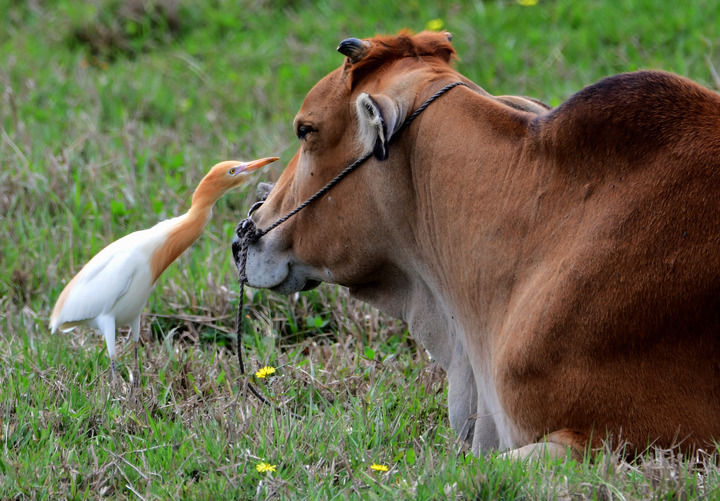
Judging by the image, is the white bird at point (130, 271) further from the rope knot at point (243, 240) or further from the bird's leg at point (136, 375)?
the rope knot at point (243, 240)

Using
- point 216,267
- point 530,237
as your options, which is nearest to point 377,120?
point 530,237

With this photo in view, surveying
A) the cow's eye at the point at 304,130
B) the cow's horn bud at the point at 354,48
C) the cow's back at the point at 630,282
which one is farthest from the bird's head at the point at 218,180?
the cow's back at the point at 630,282

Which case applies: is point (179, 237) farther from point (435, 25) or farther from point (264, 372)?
point (435, 25)

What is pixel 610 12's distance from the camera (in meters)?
8.12

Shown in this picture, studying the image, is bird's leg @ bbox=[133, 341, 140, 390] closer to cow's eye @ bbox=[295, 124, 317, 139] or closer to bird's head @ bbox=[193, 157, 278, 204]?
bird's head @ bbox=[193, 157, 278, 204]

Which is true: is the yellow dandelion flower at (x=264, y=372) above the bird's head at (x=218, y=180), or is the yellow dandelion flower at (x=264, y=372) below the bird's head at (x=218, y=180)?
below

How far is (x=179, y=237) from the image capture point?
4.59m

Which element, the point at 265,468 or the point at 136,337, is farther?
the point at 136,337

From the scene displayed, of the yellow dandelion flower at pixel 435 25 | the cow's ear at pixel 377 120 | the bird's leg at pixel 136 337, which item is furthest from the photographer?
the yellow dandelion flower at pixel 435 25

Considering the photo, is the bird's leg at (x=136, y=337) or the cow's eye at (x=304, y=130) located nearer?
the cow's eye at (x=304, y=130)

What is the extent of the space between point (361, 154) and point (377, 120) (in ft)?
0.58

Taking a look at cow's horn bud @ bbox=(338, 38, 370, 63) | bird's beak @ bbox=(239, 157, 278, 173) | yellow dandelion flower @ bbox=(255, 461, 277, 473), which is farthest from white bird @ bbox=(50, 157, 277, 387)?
yellow dandelion flower @ bbox=(255, 461, 277, 473)

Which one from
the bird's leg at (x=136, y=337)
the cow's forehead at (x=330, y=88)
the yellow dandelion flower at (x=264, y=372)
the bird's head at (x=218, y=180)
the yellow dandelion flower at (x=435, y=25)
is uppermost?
the cow's forehead at (x=330, y=88)

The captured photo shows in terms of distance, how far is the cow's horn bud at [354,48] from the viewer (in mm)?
3461
